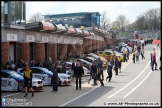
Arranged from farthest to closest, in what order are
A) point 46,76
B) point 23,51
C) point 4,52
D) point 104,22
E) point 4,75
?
1. point 104,22
2. point 23,51
3. point 4,52
4. point 46,76
5. point 4,75

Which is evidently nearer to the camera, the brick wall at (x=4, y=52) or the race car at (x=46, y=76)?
the race car at (x=46, y=76)

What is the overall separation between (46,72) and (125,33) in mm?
92485

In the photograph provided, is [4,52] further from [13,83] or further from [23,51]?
[13,83]

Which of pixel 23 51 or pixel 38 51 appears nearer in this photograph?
pixel 23 51

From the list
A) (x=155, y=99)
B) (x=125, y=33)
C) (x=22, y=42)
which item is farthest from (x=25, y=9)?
(x=125, y=33)

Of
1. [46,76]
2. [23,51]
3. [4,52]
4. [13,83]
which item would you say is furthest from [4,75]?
[23,51]

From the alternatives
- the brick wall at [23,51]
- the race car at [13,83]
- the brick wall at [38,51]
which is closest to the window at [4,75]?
the race car at [13,83]

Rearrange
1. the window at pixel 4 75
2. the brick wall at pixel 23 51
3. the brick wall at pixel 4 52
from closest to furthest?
the window at pixel 4 75 → the brick wall at pixel 4 52 → the brick wall at pixel 23 51

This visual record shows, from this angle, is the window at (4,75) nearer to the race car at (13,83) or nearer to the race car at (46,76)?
A: the race car at (13,83)

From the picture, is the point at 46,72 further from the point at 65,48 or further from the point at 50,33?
the point at 65,48

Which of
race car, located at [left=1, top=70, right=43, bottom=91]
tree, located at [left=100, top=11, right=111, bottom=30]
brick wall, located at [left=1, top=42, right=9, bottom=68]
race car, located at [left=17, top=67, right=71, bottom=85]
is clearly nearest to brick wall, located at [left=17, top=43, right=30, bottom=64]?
brick wall, located at [left=1, top=42, right=9, bottom=68]

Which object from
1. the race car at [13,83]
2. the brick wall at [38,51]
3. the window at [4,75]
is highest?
the brick wall at [38,51]

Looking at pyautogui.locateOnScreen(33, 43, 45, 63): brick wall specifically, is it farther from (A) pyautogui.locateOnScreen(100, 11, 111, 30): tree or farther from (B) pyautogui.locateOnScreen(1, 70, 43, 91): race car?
(A) pyautogui.locateOnScreen(100, 11, 111, 30): tree

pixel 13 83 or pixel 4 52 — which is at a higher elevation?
pixel 4 52
